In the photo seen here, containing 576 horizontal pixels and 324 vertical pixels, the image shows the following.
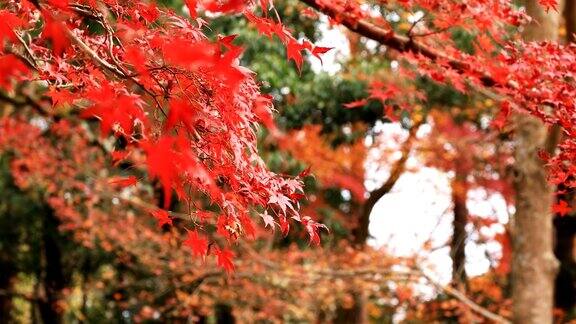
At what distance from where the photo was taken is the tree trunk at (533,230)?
5.16 meters

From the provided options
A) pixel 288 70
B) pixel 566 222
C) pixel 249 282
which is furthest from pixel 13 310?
pixel 566 222

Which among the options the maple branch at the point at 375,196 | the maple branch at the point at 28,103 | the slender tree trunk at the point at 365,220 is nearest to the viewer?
the maple branch at the point at 28,103

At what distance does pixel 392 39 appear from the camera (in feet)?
14.4

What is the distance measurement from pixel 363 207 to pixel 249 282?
2.92m

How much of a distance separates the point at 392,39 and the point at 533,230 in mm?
1948

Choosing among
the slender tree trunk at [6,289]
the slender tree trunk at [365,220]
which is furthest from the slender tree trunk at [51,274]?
the slender tree trunk at [365,220]

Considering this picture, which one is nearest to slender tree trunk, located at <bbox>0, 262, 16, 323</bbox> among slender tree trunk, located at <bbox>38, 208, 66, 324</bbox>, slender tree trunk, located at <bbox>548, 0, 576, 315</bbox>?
slender tree trunk, located at <bbox>38, 208, 66, 324</bbox>

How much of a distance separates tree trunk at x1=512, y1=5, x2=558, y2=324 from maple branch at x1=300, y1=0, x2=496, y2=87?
47.2 inches

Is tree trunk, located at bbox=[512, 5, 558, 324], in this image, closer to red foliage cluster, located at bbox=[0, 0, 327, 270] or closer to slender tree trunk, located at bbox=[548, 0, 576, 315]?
red foliage cluster, located at bbox=[0, 0, 327, 270]

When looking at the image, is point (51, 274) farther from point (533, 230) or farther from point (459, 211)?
point (533, 230)

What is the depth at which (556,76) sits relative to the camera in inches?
128

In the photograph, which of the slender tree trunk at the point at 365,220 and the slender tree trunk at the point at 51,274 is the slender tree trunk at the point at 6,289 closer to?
the slender tree trunk at the point at 51,274

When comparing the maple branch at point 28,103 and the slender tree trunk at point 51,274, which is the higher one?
the maple branch at point 28,103

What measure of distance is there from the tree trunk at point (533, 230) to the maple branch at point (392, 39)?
1198mm
